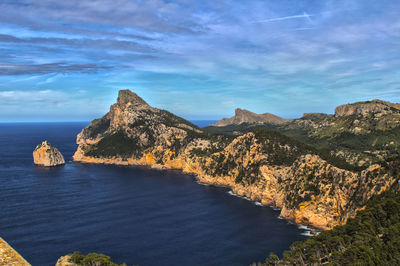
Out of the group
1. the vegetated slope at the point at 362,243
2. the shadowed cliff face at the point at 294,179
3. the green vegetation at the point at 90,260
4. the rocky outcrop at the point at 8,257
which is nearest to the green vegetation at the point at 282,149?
the shadowed cliff face at the point at 294,179

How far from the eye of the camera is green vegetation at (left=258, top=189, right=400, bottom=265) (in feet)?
213

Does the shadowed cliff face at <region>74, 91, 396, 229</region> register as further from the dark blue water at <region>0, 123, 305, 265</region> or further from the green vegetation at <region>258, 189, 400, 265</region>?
the green vegetation at <region>258, 189, 400, 265</region>

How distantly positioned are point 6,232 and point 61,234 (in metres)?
20.6

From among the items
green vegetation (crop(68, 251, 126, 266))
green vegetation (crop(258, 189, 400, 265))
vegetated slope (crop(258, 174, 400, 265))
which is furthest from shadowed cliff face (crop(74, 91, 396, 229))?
green vegetation (crop(68, 251, 126, 266))

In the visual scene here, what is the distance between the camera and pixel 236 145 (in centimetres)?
19225

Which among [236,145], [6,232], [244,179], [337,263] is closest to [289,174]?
[244,179]

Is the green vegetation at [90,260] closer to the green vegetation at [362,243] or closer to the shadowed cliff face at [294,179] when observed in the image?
the green vegetation at [362,243]

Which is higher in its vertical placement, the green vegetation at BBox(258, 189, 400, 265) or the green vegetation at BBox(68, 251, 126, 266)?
the green vegetation at BBox(258, 189, 400, 265)

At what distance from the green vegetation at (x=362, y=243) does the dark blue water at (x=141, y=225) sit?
18296 mm

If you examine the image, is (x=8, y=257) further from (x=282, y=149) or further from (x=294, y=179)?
(x=282, y=149)

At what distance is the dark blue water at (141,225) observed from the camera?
92188mm

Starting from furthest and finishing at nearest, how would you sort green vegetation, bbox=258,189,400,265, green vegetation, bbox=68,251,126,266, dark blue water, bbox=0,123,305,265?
dark blue water, bbox=0,123,305,265
green vegetation, bbox=68,251,126,266
green vegetation, bbox=258,189,400,265

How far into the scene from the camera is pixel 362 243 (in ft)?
231

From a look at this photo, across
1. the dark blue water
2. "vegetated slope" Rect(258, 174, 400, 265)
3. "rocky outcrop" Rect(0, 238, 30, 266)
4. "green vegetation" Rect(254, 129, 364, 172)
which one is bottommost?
the dark blue water
